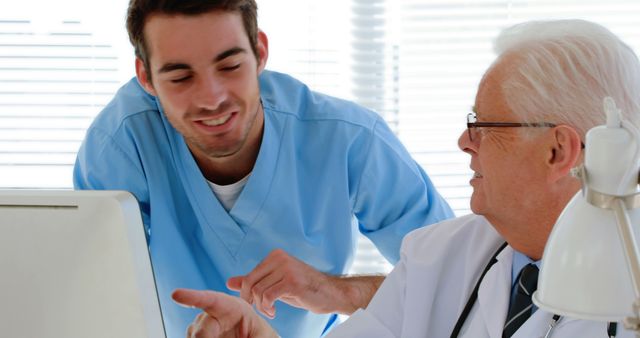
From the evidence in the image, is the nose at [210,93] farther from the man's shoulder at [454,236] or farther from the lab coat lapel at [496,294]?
the lab coat lapel at [496,294]

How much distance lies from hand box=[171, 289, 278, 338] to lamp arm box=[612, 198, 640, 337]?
0.77 m

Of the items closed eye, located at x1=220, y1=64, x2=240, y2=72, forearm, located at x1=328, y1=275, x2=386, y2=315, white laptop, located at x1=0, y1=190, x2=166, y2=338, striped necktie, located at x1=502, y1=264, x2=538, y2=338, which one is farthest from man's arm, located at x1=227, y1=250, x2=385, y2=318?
white laptop, located at x1=0, y1=190, x2=166, y2=338

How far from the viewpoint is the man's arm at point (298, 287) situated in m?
1.71

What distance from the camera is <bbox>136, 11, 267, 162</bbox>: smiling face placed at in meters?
1.75

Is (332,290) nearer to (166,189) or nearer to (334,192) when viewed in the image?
(334,192)

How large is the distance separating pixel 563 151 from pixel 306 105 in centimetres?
87

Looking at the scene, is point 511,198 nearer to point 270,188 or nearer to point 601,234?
point 601,234

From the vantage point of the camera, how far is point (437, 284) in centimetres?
152

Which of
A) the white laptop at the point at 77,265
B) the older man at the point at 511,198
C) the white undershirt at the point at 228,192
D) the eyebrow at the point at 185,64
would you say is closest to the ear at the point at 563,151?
the older man at the point at 511,198

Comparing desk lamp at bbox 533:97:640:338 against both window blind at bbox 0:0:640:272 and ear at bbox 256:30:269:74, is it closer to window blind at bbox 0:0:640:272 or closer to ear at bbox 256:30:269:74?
ear at bbox 256:30:269:74

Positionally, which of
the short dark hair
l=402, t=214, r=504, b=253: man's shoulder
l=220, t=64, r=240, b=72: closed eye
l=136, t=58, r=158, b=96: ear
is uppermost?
the short dark hair

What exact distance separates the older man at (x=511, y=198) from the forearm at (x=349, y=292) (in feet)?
1.14

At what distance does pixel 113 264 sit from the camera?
2.83ft

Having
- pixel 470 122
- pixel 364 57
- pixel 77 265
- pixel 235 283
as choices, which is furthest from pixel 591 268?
pixel 364 57
